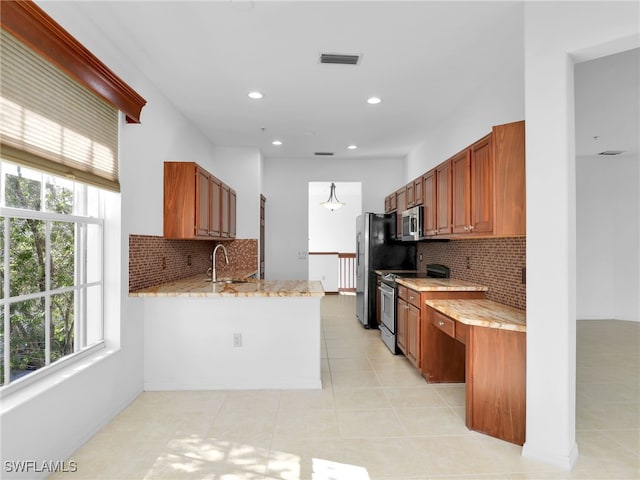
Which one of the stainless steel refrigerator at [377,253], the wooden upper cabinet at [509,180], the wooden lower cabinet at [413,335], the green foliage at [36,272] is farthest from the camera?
the stainless steel refrigerator at [377,253]

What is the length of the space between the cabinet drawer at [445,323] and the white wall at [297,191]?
12.5ft

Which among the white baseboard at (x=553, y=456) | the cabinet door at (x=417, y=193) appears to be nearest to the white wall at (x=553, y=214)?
the white baseboard at (x=553, y=456)

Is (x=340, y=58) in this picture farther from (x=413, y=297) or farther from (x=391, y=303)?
(x=391, y=303)

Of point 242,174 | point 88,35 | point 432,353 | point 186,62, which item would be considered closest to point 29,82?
→ point 88,35

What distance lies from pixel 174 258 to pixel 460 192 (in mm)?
3109

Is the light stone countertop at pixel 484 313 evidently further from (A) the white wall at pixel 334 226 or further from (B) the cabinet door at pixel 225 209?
(A) the white wall at pixel 334 226

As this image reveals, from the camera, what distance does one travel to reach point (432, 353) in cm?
356

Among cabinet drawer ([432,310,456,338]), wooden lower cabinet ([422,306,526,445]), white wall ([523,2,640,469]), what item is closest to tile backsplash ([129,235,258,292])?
cabinet drawer ([432,310,456,338])

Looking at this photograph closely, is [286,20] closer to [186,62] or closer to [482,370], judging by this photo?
[186,62]

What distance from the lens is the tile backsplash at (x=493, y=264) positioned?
3043mm

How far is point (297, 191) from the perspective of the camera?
6977 millimetres

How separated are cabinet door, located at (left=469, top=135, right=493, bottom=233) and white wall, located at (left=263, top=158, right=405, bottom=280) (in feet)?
12.6

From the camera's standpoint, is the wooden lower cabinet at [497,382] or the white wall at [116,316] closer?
the white wall at [116,316]

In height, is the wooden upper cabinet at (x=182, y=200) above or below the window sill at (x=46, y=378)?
above
